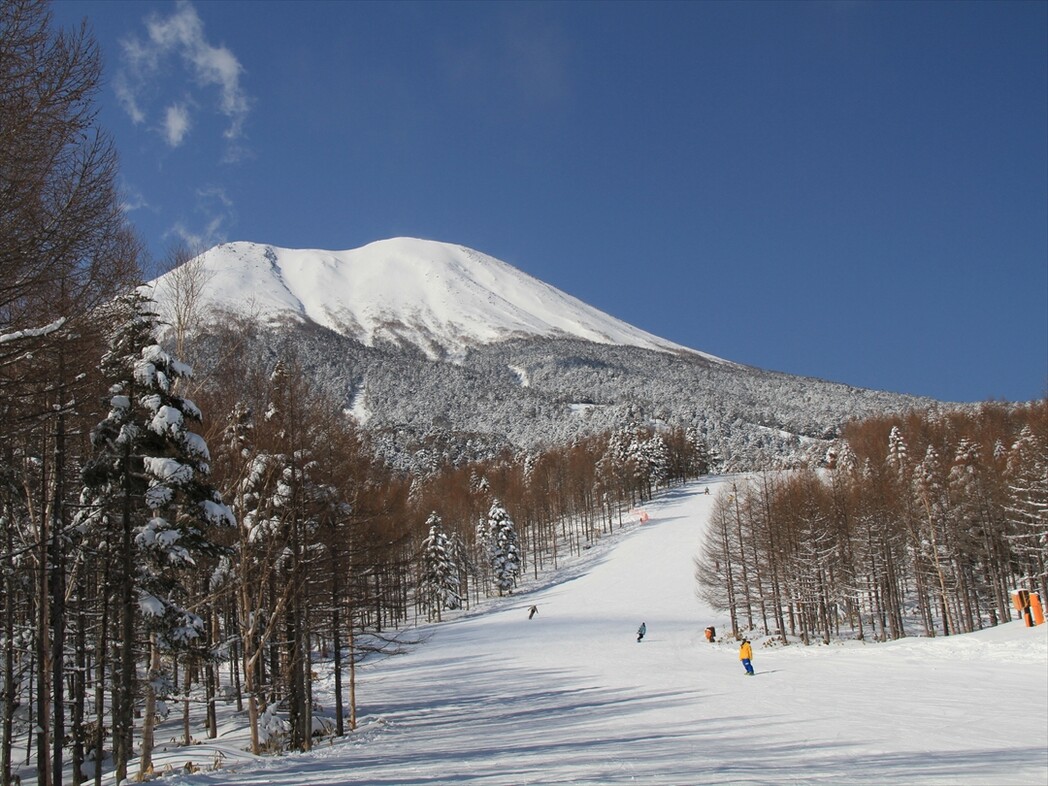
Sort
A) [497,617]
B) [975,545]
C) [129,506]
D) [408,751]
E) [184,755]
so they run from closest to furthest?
[129,506] < [408,751] < [184,755] < [975,545] < [497,617]

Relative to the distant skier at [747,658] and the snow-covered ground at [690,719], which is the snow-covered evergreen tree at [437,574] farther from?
the distant skier at [747,658]

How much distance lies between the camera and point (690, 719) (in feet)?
55.1

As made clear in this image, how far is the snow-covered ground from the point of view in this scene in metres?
11.1

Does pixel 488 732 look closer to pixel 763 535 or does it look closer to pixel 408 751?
pixel 408 751

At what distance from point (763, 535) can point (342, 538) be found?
3275 cm

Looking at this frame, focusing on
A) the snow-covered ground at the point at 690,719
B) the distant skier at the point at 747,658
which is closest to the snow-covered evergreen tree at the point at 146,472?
the snow-covered ground at the point at 690,719

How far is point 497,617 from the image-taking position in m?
59.7

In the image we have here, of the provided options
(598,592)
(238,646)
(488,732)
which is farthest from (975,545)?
(238,646)

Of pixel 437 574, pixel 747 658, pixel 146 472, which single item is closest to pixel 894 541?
pixel 747 658

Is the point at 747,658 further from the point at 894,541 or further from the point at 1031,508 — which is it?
the point at 1031,508

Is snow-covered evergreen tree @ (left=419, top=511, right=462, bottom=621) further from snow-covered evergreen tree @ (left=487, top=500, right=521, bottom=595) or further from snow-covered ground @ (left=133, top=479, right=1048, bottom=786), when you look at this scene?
snow-covered ground @ (left=133, top=479, right=1048, bottom=786)

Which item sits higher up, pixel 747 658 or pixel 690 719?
pixel 690 719

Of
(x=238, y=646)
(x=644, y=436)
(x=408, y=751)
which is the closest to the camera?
(x=408, y=751)

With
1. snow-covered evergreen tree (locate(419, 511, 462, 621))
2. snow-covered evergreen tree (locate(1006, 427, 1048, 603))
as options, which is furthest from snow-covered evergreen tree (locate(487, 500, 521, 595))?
snow-covered evergreen tree (locate(1006, 427, 1048, 603))
